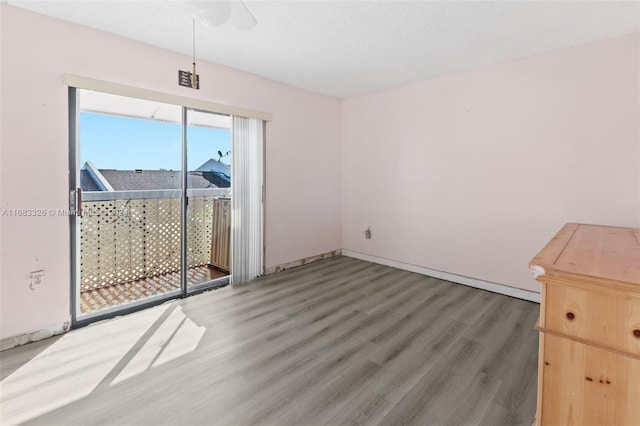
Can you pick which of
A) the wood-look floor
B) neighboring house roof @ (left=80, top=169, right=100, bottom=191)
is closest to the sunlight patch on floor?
the wood-look floor

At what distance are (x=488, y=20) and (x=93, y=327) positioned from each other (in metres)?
4.15

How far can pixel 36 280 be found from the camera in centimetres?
243

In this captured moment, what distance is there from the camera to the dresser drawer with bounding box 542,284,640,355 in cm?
114

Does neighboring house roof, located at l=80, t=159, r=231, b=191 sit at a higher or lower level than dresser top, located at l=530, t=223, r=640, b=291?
higher

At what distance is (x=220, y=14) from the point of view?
5.43 feet

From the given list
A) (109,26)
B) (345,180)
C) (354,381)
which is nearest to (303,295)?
(354,381)

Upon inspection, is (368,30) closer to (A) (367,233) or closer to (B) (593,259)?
(B) (593,259)

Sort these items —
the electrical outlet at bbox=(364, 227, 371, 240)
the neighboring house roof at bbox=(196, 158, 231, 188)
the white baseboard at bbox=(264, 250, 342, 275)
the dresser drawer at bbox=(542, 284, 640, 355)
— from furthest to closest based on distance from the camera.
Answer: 1. the electrical outlet at bbox=(364, 227, 371, 240)
2. the white baseboard at bbox=(264, 250, 342, 275)
3. the neighboring house roof at bbox=(196, 158, 231, 188)
4. the dresser drawer at bbox=(542, 284, 640, 355)

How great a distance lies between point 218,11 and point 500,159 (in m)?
3.11

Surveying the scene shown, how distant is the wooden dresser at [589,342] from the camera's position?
115cm

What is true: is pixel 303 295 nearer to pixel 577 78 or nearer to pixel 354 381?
pixel 354 381

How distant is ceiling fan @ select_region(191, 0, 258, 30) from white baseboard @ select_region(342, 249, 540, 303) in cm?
348

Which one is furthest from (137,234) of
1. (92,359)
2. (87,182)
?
(92,359)

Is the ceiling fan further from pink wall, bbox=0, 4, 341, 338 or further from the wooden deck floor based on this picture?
the wooden deck floor
